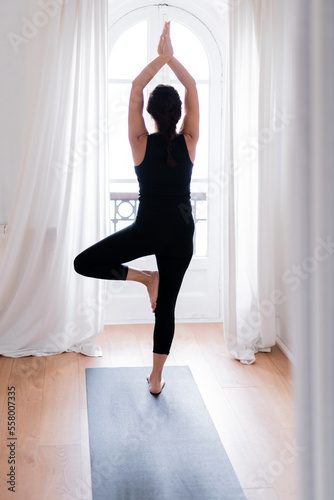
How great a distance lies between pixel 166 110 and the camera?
2465 millimetres

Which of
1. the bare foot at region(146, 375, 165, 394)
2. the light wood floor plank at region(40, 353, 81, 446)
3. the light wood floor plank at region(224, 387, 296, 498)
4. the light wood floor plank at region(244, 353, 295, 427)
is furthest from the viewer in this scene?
the bare foot at region(146, 375, 165, 394)

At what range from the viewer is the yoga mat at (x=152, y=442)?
2.07 m

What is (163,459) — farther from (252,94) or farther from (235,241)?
(252,94)

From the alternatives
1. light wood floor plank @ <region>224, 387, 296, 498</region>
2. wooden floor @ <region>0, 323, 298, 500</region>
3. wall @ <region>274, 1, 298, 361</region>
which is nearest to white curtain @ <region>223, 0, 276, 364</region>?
wall @ <region>274, 1, 298, 361</region>

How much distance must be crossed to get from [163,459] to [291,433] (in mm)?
595

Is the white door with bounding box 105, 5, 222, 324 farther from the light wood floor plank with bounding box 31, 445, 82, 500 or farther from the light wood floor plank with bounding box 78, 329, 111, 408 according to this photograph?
the light wood floor plank with bounding box 31, 445, 82, 500

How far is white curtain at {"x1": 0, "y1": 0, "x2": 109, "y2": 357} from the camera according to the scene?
3242mm

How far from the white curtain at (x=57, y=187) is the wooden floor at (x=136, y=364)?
220 millimetres

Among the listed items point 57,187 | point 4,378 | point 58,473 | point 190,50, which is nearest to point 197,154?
point 190,50

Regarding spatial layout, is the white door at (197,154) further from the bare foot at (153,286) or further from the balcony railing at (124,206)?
the bare foot at (153,286)

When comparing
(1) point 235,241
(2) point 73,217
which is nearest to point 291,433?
(1) point 235,241

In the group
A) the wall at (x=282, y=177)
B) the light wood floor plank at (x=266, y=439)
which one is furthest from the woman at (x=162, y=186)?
the wall at (x=282, y=177)

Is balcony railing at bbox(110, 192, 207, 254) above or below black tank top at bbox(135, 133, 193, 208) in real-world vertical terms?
below

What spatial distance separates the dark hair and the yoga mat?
3.74ft
